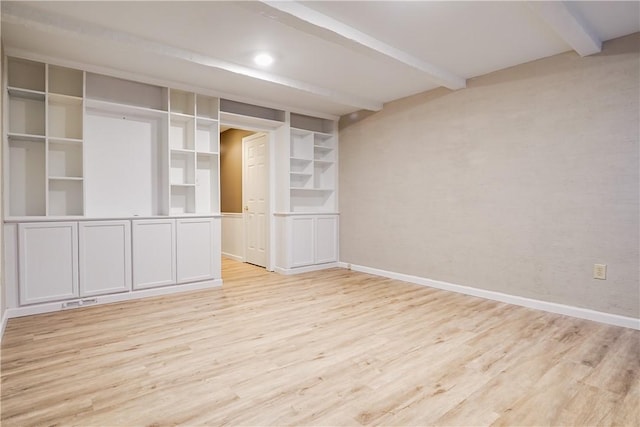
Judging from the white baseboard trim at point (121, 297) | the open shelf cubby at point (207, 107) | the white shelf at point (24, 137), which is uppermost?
the open shelf cubby at point (207, 107)

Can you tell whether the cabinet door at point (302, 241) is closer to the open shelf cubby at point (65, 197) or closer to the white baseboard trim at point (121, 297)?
the white baseboard trim at point (121, 297)

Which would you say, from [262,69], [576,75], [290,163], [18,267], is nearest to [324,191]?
[290,163]

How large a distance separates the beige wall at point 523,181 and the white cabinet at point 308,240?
0.85 meters

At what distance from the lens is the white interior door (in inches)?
217

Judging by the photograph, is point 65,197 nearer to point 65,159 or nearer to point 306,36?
point 65,159

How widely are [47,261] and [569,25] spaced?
477cm

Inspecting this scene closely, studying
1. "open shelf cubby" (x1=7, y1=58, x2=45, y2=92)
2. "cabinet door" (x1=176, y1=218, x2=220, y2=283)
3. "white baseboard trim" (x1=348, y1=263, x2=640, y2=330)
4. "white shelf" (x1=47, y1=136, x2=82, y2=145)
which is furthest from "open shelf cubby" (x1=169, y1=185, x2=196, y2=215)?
"white baseboard trim" (x1=348, y1=263, x2=640, y2=330)

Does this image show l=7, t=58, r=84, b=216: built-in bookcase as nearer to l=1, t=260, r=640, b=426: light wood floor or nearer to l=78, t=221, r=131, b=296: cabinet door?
l=78, t=221, r=131, b=296: cabinet door

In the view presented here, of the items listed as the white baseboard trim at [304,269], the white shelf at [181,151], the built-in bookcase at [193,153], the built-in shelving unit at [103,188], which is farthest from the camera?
the white baseboard trim at [304,269]

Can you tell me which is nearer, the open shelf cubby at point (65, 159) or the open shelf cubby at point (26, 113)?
Answer: the open shelf cubby at point (26, 113)

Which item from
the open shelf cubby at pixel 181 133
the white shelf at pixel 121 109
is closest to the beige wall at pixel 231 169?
the open shelf cubby at pixel 181 133

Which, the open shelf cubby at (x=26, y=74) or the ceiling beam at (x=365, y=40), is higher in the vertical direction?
the ceiling beam at (x=365, y=40)

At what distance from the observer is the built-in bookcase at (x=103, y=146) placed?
326 cm

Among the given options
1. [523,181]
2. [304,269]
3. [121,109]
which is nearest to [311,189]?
[304,269]
